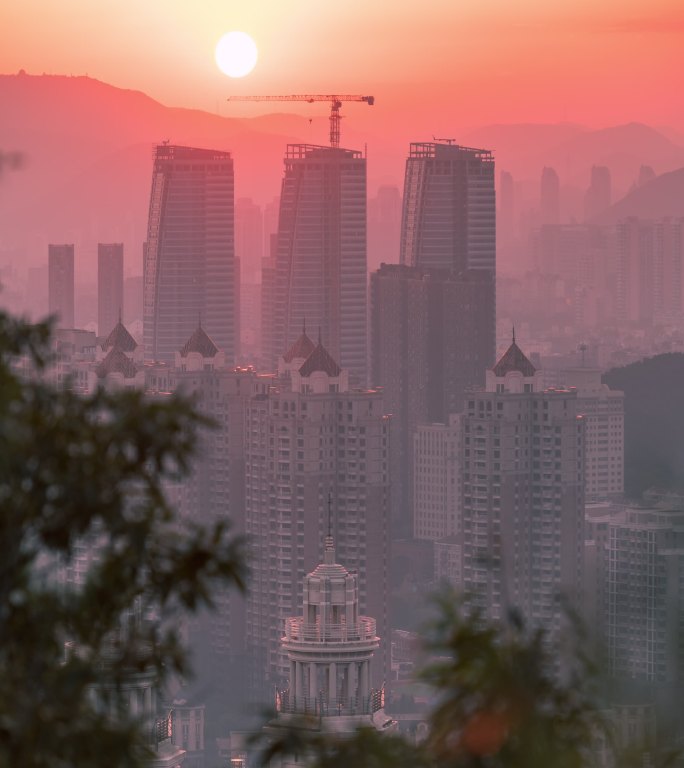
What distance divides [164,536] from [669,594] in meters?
18.5

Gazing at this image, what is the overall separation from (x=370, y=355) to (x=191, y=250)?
4405 millimetres

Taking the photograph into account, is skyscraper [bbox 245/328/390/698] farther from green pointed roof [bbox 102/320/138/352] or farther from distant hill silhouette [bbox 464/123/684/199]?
distant hill silhouette [bbox 464/123/684/199]

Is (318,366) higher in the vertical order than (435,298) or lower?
lower

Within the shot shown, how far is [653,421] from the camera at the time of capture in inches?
1726

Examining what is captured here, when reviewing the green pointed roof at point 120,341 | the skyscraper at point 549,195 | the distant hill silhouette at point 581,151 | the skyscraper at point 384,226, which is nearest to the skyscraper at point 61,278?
the skyscraper at point 384,226

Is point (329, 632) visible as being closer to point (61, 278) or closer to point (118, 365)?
point (118, 365)

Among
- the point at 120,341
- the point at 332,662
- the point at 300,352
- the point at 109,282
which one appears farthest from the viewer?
the point at 109,282

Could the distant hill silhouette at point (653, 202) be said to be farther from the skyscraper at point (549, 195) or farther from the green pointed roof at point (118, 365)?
the green pointed roof at point (118, 365)

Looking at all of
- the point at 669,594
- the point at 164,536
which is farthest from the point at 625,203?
the point at 164,536

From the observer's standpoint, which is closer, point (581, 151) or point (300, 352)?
point (300, 352)

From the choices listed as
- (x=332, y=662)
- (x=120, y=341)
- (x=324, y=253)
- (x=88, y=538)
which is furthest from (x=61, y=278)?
(x=88, y=538)

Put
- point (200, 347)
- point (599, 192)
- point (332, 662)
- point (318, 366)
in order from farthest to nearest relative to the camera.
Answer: point (599, 192), point (200, 347), point (318, 366), point (332, 662)

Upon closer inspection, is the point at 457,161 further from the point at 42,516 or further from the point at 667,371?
the point at 42,516

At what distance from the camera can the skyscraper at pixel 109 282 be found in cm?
5246
